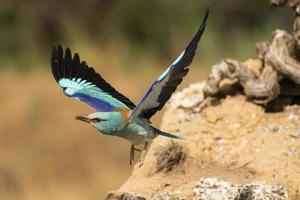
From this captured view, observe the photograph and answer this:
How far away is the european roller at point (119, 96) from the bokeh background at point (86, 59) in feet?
9.61

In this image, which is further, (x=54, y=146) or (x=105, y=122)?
(x=54, y=146)

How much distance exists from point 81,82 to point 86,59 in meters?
6.19

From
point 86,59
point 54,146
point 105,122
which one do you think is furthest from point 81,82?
point 86,59

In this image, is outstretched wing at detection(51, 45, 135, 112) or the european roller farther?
outstretched wing at detection(51, 45, 135, 112)

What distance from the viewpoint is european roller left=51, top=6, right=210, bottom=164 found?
5117 mm

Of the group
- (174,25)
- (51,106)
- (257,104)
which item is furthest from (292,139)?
(174,25)

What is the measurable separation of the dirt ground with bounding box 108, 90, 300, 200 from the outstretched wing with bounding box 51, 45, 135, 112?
351mm

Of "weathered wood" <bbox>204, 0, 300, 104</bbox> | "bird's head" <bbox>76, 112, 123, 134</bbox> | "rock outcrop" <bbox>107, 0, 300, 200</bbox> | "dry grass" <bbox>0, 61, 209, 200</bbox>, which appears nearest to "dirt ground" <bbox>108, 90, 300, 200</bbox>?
"rock outcrop" <bbox>107, 0, 300, 200</bbox>

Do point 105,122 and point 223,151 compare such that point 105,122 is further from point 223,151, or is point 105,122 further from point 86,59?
point 86,59

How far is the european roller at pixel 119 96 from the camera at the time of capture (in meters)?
5.12

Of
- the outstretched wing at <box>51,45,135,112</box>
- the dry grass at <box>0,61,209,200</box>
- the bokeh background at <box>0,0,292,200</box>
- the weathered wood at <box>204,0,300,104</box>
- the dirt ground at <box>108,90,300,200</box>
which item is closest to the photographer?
the dirt ground at <box>108,90,300,200</box>

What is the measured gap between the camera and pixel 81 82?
5750 mm

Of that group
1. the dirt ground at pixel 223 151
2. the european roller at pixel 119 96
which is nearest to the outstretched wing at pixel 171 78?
the european roller at pixel 119 96

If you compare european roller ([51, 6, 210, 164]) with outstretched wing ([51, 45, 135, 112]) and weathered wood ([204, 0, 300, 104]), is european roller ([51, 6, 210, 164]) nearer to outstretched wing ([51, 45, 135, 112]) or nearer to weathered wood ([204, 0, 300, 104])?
outstretched wing ([51, 45, 135, 112])
